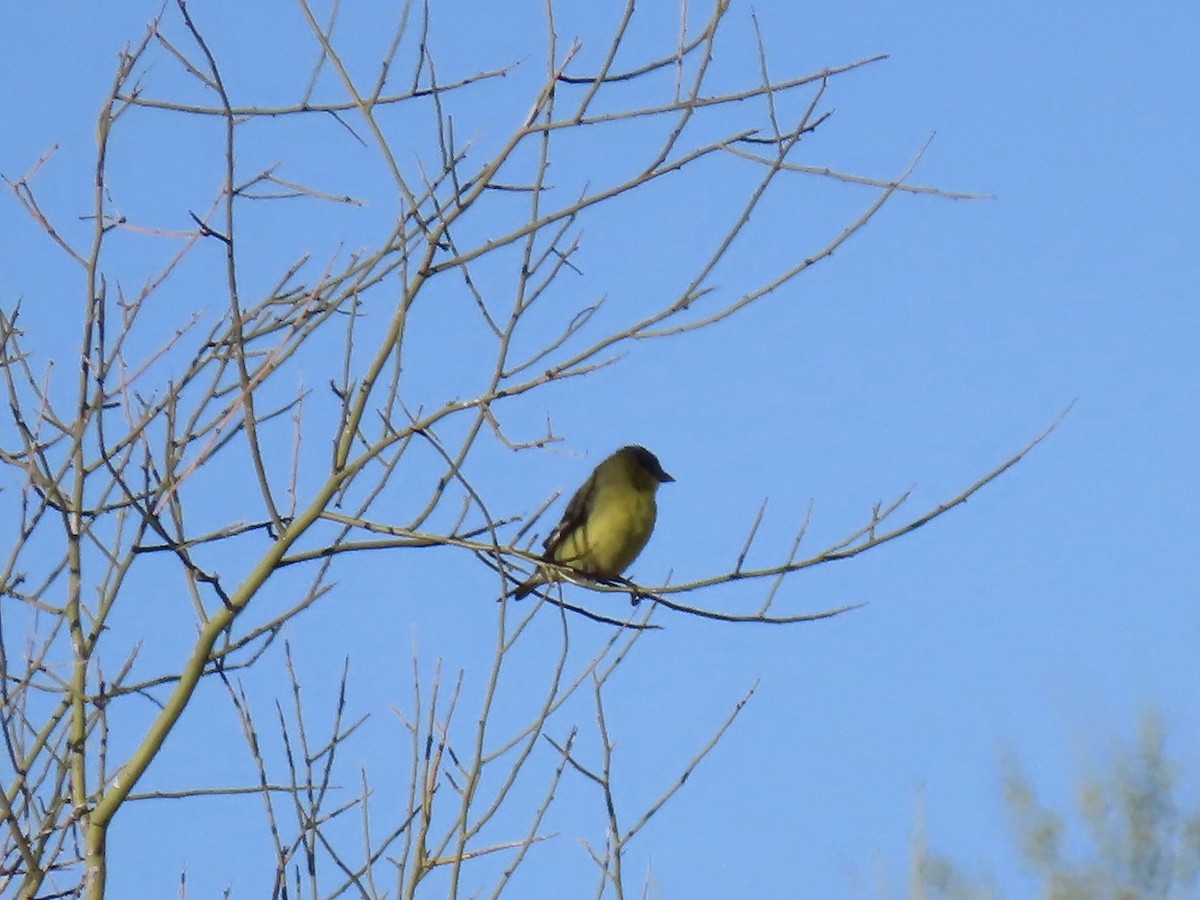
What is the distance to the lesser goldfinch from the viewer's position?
757 centimetres

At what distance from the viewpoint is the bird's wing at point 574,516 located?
7.75 m

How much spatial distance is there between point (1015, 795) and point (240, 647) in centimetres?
1005

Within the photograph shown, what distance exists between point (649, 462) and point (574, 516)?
0.50m

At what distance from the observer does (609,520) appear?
7.61 metres

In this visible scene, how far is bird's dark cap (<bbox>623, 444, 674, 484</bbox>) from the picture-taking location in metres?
8.12

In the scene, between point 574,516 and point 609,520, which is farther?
point 574,516

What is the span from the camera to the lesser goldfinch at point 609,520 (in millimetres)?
7574

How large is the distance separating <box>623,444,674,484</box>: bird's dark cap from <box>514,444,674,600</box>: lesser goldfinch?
41 mm

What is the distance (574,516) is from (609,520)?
0.29 metres

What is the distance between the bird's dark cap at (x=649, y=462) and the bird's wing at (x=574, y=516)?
242 mm

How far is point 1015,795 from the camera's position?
13.0 meters

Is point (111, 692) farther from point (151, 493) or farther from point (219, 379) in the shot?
point (219, 379)

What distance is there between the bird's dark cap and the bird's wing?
242mm

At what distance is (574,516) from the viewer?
7.86m
